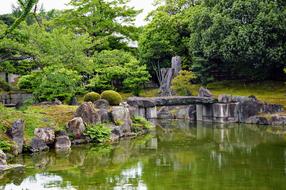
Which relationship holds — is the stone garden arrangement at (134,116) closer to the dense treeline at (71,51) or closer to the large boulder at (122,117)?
the large boulder at (122,117)

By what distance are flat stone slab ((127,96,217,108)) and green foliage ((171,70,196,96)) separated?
5.88 meters

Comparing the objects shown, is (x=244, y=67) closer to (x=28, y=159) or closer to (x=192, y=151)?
(x=192, y=151)

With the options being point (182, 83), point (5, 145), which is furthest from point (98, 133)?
point (182, 83)

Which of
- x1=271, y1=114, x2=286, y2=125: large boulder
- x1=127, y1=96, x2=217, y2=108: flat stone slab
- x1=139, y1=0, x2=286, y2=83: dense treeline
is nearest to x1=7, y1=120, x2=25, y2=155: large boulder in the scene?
x1=127, y1=96, x2=217, y2=108: flat stone slab

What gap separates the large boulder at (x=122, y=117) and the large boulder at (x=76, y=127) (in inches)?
111

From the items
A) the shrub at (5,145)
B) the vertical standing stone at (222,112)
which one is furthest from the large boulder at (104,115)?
the vertical standing stone at (222,112)

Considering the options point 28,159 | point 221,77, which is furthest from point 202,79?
point 28,159

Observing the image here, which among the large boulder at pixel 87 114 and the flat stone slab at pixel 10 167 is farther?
the large boulder at pixel 87 114

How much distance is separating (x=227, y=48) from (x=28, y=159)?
74.1ft

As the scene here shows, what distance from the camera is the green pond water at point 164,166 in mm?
12719

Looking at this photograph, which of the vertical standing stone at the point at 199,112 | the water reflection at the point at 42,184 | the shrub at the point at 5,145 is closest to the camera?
the water reflection at the point at 42,184

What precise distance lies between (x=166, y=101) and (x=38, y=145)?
1382 cm

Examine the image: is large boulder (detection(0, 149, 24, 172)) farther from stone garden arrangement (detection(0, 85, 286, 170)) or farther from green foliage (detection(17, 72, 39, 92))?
green foliage (detection(17, 72, 39, 92))

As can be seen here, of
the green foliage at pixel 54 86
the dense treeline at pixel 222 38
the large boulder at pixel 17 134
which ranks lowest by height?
the large boulder at pixel 17 134
